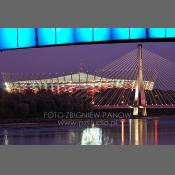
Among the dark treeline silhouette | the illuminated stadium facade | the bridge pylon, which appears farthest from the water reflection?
the bridge pylon

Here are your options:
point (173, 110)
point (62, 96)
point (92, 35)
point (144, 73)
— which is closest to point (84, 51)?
point (92, 35)

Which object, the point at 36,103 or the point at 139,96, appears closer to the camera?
the point at 36,103

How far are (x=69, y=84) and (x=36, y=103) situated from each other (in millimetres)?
1673

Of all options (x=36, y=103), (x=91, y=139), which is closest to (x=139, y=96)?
(x=36, y=103)

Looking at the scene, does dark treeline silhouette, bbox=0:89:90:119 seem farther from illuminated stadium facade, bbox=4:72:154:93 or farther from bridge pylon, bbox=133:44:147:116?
bridge pylon, bbox=133:44:147:116

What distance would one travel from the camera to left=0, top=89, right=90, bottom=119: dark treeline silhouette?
17250 mm

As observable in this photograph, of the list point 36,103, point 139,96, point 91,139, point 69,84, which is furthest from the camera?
point 139,96

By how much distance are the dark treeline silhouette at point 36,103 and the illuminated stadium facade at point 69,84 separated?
0.18 meters

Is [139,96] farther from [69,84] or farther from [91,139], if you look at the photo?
[91,139]

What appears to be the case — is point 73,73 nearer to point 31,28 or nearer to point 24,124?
point 24,124

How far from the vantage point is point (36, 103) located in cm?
1852

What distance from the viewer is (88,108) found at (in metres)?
18.1

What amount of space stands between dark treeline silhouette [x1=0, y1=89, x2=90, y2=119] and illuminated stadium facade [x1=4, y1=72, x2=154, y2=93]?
0.59 feet

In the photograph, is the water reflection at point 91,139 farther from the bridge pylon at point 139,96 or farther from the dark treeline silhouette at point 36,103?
the bridge pylon at point 139,96
